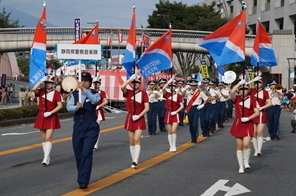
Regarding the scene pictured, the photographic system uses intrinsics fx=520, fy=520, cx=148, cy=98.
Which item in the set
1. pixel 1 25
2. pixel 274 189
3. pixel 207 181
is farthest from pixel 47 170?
pixel 1 25

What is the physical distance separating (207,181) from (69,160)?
3.96 meters

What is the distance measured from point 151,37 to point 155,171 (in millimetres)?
39994

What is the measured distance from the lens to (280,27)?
63500 mm

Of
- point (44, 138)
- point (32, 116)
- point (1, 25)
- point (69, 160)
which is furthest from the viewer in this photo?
point (1, 25)

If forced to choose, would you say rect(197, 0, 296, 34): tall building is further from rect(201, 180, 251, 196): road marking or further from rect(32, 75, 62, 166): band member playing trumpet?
rect(201, 180, 251, 196): road marking

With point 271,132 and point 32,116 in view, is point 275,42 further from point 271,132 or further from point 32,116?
point 271,132

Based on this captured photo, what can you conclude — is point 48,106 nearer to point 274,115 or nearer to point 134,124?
point 134,124

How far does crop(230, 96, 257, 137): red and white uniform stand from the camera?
10109 mm

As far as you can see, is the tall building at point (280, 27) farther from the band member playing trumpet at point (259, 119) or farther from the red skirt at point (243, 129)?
the red skirt at point (243, 129)

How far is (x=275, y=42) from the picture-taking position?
180ft

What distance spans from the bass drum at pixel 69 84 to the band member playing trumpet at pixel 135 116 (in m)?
2.49

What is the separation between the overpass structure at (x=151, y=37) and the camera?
44.5 m

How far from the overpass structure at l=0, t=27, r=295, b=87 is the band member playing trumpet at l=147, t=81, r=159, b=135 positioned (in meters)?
25.8

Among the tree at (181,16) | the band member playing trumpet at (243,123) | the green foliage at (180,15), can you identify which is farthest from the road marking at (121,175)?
the green foliage at (180,15)
